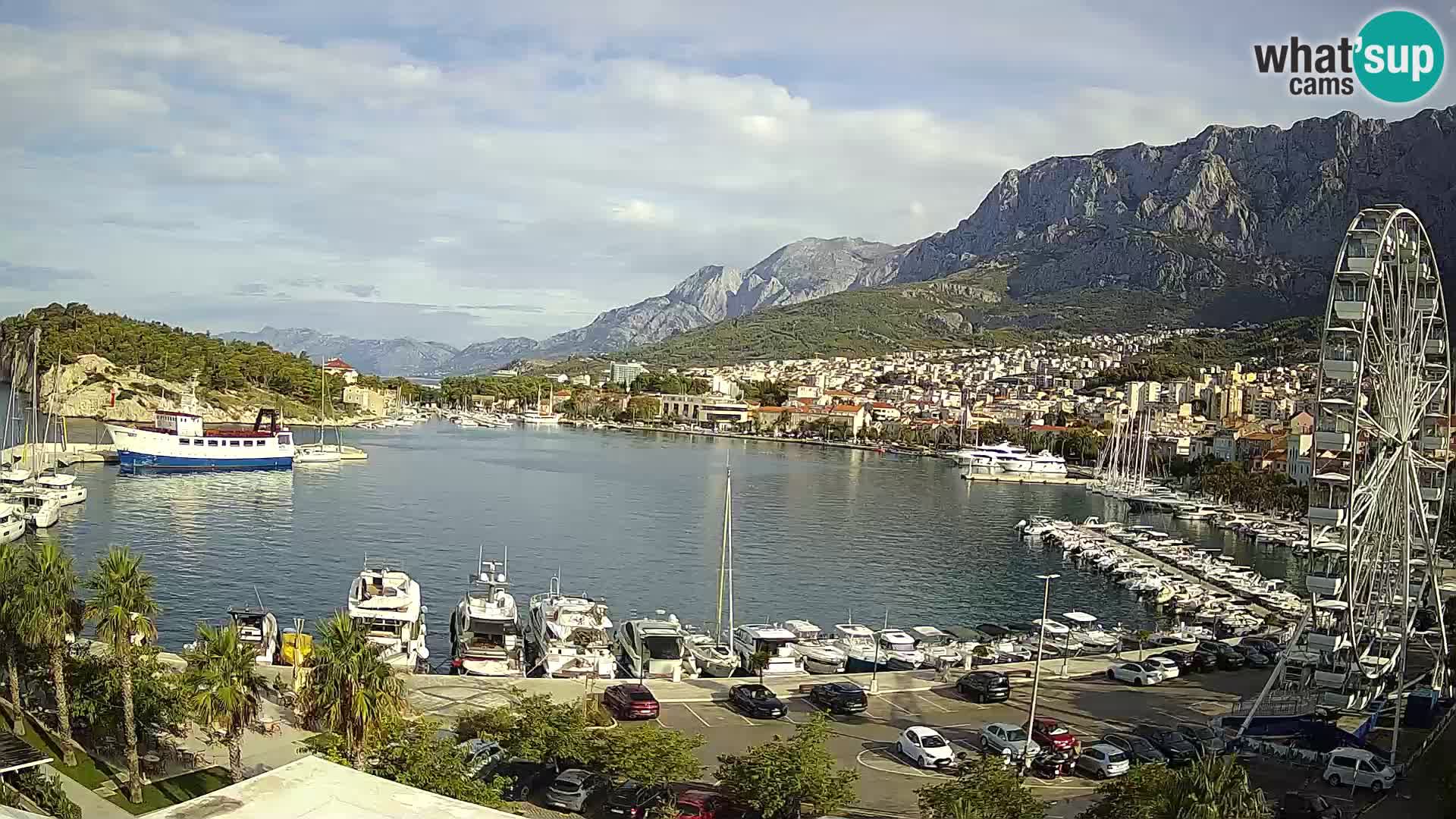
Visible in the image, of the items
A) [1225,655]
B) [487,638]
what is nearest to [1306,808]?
[1225,655]

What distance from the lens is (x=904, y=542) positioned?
50594 millimetres

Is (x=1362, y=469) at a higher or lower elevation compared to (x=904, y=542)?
higher

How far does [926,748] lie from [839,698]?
10.6 ft

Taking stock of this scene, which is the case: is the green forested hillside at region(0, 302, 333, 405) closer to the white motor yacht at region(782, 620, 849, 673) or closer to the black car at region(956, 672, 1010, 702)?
the white motor yacht at region(782, 620, 849, 673)

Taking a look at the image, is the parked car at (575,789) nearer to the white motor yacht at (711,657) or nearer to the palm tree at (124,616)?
the palm tree at (124,616)

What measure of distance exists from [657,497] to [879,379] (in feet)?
357

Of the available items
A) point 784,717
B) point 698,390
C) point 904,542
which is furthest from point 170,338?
point 784,717

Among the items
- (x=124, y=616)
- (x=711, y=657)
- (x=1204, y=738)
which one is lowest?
(x=711, y=657)

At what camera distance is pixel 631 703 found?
18.3 meters

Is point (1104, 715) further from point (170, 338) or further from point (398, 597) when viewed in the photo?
A: point (170, 338)

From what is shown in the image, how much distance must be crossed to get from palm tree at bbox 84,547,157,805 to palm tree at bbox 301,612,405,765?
2.69 metres

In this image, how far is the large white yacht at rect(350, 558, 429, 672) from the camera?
77.6 ft

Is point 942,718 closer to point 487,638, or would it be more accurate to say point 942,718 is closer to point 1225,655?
point 1225,655

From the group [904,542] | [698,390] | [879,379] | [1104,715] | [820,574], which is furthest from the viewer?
[879,379]
